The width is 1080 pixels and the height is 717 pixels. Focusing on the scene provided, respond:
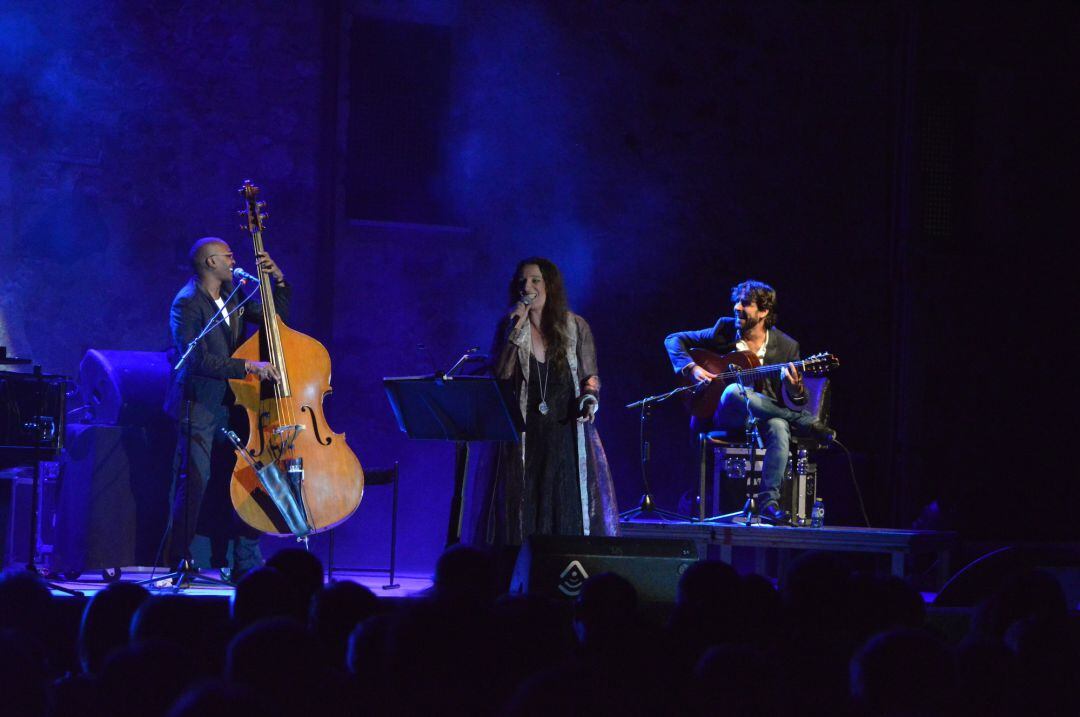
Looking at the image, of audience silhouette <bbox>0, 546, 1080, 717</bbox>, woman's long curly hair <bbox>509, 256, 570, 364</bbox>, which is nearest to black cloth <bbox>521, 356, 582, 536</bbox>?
woman's long curly hair <bbox>509, 256, 570, 364</bbox>

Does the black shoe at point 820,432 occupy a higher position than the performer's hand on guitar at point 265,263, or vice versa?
the performer's hand on guitar at point 265,263

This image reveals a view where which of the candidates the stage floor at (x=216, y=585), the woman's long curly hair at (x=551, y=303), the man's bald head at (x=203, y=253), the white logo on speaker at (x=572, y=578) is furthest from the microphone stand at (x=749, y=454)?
the man's bald head at (x=203, y=253)

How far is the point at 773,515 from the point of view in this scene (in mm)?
6988

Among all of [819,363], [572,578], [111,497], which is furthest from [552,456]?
[111,497]

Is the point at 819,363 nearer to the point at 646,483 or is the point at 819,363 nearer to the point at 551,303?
the point at 646,483

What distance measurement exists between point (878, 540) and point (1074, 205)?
3226mm

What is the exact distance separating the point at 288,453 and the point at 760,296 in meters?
3.03

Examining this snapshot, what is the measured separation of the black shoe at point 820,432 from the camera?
7.25 meters

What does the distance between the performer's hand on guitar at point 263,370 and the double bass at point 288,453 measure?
1.0 inches

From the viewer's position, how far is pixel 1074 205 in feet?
27.4

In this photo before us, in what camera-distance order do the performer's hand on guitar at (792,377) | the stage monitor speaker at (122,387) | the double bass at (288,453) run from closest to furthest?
1. the double bass at (288,453)
2. the stage monitor speaker at (122,387)
3. the performer's hand on guitar at (792,377)

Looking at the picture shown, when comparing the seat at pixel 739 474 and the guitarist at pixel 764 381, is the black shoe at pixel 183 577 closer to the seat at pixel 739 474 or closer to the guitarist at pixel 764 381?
the seat at pixel 739 474

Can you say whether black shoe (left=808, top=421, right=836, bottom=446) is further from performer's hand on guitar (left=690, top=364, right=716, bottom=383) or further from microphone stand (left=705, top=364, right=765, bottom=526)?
performer's hand on guitar (left=690, top=364, right=716, bottom=383)

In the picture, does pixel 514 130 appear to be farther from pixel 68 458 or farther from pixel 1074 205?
pixel 1074 205
